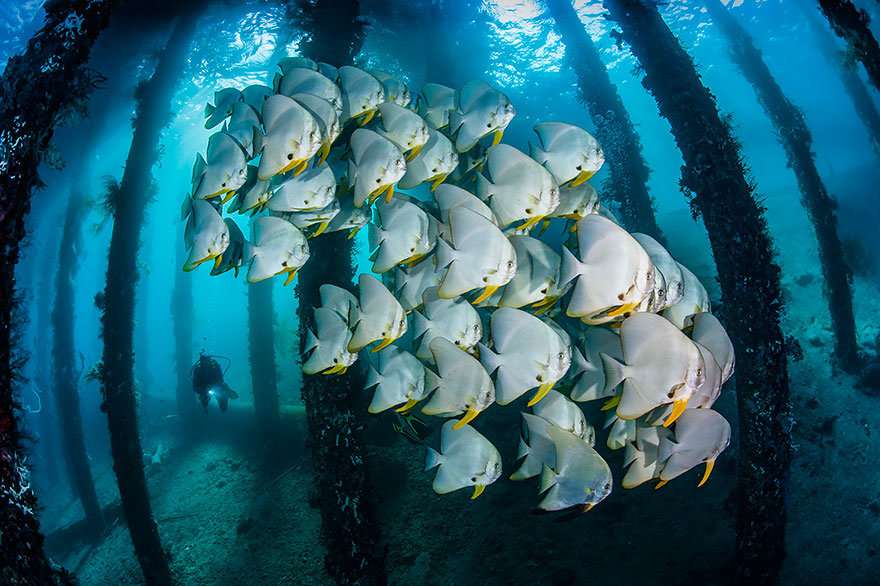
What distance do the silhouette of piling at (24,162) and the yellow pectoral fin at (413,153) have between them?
10.2ft

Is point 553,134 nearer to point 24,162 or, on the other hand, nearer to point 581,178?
point 581,178

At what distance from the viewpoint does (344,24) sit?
6.27m

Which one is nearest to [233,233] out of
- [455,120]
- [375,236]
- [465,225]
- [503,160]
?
[375,236]

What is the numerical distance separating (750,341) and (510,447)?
3914 mm

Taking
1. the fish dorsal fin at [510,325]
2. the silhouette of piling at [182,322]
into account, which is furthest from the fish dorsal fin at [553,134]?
the silhouette of piling at [182,322]

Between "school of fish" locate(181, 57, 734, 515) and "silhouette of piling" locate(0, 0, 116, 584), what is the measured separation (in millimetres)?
1284

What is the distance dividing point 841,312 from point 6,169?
13014mm

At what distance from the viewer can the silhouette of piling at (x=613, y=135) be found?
326 inches

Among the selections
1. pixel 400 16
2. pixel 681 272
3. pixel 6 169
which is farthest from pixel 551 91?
pixel 6 169

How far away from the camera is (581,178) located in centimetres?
327

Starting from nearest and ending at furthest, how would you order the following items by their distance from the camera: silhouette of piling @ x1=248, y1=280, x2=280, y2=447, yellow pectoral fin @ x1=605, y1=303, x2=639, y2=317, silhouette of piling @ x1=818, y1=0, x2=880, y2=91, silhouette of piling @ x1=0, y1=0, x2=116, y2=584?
yellow pectoral fin @ x1=605, y1=303, x2=639, y2=317 < silhouette of piling @ x1=0, y1=0, x2=116, y2=584 < silhouette of piling @ x1=818, y1=0, x2=880, y2=91 < silhouette of piling @ x1=248, y1=280, x2=280, y2=447

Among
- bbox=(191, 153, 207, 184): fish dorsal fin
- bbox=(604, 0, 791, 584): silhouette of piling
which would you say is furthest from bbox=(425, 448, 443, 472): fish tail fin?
bbox=(604, 0, 791, 584): silhouette of piling

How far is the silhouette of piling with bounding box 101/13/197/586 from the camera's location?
251 inches

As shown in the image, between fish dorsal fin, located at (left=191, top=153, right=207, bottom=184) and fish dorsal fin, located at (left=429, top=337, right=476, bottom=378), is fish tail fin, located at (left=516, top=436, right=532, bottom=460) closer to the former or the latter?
fish dorsal fin, located at (left=429, top=337, right=476, bottom=378)
